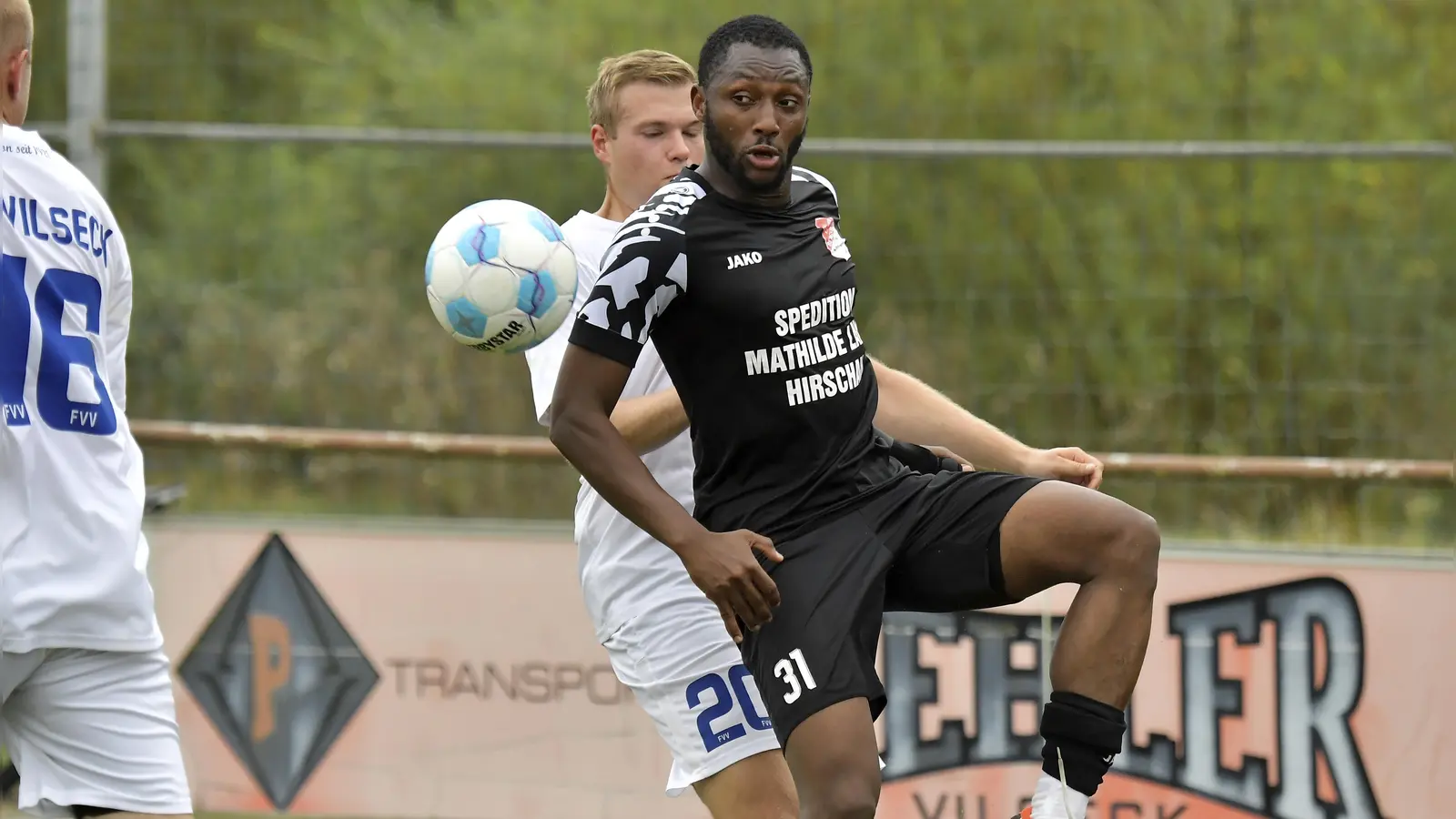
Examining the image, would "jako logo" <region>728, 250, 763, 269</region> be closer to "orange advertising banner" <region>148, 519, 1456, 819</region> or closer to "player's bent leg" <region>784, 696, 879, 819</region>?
"player's bent leg" <region>784, 696, 879, 819</region>

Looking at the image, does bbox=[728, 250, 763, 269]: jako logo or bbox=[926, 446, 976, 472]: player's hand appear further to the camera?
bbox=[926, 446, 976, 472]: player's hand

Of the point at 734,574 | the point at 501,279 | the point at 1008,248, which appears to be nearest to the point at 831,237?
the point at 501,279

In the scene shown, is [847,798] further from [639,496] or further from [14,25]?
[14,25]

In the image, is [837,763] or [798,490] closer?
[837,763]

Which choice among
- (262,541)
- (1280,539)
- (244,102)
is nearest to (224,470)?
(262,541)

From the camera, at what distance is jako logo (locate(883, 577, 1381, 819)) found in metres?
6.38

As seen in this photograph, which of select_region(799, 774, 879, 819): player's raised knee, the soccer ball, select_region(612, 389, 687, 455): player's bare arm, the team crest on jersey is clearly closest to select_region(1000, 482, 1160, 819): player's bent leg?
select_region(799, 774, 879, 819): player's raised knee

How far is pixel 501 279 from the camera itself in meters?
4.29

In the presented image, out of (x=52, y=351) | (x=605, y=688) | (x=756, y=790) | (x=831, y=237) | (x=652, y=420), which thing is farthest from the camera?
(x=605, y=688)

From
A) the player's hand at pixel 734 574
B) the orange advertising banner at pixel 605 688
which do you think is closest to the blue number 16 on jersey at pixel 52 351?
the player's hand at pixel 734 574

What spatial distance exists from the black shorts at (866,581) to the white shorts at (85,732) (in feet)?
4.23

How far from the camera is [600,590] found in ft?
15.8

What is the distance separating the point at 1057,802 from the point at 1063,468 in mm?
909

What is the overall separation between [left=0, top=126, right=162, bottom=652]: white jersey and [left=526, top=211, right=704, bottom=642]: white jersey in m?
1.12
